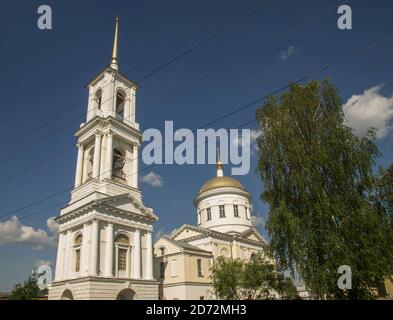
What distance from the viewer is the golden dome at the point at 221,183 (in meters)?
47.7

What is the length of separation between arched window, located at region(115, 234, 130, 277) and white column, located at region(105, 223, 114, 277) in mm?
1155

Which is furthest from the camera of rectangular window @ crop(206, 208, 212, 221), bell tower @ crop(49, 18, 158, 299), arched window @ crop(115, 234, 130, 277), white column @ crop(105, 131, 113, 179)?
rectangular window @ crop(206, 208, 212, 221)

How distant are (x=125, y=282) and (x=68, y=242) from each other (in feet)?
20.7

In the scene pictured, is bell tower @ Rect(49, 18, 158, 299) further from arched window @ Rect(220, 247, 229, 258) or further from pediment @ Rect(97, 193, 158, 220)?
arched window @ Rect(220, 247, 229, 258)

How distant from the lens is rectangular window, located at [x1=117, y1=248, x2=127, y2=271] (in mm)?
26172

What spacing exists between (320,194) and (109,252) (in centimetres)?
1753

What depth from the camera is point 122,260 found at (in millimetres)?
26562

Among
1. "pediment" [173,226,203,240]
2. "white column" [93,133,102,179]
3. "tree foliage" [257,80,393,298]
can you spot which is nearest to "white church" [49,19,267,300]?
"white column" [93,133,102,179]

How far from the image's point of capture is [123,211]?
27328 millimetres

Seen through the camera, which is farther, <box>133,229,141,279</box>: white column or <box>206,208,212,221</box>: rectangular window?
<box>206,208,212,221</box>: rectangular window

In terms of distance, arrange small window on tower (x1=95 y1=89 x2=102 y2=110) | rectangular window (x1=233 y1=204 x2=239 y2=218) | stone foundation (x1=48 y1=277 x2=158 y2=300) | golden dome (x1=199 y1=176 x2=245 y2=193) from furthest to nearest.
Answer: golden dome (x1=199 y1=176 x2=245 y2=193), rectangular window (x1=233 y1=204 x2=239 y2=218), small window on tower (x1=95 y1=89 x2=102 y2=110), stone foundation (x1=48 y1=277 x2=158 y2=300)

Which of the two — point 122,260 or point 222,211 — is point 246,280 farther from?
point 222,211
